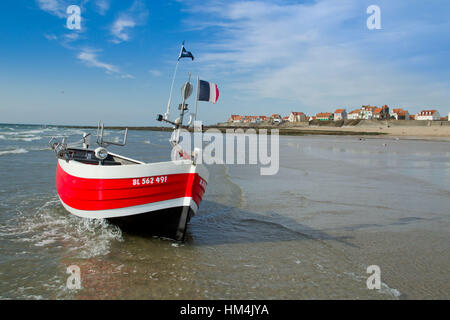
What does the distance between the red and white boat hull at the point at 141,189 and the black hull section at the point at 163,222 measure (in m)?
0.02

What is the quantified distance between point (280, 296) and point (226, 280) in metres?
0.95

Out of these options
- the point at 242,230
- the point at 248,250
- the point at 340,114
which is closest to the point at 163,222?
the point at 248,250

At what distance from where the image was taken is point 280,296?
4809 mm

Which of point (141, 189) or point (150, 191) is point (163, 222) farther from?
point (141, 189)

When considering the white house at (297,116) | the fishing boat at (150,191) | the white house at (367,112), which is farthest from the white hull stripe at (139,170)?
the white house at (297,116)

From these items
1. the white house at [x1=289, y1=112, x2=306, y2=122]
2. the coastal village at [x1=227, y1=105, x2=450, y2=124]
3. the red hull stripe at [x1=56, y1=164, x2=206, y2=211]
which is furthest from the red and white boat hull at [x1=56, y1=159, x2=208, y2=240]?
the white house at [x1=289, y1=112, x2=306, y2=122]

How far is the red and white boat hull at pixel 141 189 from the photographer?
21.5ft

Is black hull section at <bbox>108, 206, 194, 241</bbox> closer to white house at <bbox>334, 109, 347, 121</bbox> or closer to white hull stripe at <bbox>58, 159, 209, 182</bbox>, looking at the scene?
white hull stripe at <bbox>58, 159, 209, 182</bbox>

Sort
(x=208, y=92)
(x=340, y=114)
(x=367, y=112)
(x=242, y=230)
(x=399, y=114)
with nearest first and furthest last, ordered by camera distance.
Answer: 1. (x=208, y=92)
2. (x=242, y=230)
3. (x=399, y=114)
4. (x=367, y=112)
5. (x=340, y=114)

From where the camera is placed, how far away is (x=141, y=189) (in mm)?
6609

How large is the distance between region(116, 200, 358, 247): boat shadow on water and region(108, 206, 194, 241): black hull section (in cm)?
8

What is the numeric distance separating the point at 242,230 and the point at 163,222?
2075 mm

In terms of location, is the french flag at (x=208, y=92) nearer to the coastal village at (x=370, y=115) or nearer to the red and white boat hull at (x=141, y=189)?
the red and white boat hull at (x=141, y=189)
